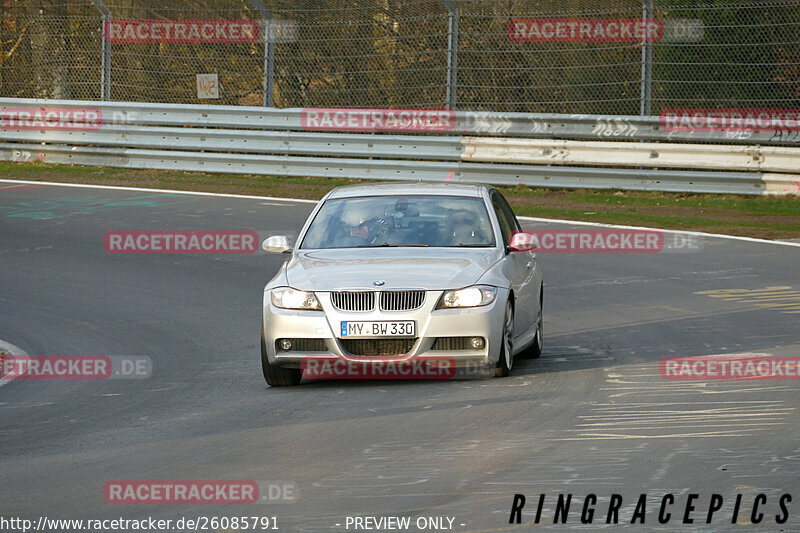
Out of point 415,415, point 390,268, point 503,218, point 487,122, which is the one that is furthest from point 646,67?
point 415,415

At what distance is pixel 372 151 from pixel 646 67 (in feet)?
15.6

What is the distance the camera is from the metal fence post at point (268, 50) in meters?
24.4

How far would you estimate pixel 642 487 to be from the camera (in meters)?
6.60

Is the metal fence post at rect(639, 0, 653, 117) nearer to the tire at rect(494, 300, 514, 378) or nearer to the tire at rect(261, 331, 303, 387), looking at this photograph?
the tire at rect(494, 300, 514, 378)

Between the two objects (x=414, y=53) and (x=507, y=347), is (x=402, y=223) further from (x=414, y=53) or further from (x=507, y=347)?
(x=414, y=53)

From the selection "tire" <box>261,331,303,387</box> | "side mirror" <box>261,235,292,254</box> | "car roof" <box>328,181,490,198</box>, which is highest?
"car roof" <box>328,181,490,198</box>

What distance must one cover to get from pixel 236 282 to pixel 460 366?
18.7 feet

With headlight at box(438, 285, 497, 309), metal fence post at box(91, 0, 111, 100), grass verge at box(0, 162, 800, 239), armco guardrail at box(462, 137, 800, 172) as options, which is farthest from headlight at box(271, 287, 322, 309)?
metal fence post at box(91, 0, 111, 100)

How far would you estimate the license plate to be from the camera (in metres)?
9.51

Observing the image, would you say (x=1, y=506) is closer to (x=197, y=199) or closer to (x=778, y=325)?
(x=778, y=325)

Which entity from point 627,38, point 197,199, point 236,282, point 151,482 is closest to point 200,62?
point 197,199

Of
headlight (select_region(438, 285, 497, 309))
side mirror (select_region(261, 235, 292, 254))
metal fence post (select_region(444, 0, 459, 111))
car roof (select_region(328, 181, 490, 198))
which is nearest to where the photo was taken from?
headlight (select_region(438, 285, 497, 309))

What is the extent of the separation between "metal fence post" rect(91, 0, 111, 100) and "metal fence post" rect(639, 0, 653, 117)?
9893mm

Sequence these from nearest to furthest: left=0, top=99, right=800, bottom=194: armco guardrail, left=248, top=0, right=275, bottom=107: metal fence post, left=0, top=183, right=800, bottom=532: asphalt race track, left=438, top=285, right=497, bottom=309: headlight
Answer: left=0, top=183, right=800, bottom=532: asphalt race track → left=438, top=285, right=497, bottom=309: headlight → left=0, top=99, right=800, bottom=194: armco guardrail → left=248, top=0, right=275, bottom=107: metal fence post
